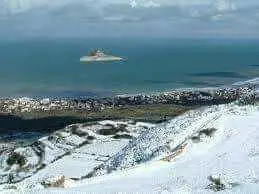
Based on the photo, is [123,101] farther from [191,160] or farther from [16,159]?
[191,160]

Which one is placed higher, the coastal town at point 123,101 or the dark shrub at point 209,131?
the dark shrub at point 209,131

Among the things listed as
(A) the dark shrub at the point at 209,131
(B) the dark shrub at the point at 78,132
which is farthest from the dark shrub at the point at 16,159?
(A) the dark shrub at the point at 209,131

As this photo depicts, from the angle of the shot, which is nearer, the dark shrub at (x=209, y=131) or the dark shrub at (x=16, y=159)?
the dark shrub at (x=209, y=131)

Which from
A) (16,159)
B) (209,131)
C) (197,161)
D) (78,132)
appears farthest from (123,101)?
(197,161)

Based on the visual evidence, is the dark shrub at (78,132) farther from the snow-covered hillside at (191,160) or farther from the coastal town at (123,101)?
the coastal town at (123,101)

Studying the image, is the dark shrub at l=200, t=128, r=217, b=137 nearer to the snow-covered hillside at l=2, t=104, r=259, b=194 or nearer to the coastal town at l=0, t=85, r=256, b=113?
the snow-covered hillside at l=2, t=104, r=259, b=194

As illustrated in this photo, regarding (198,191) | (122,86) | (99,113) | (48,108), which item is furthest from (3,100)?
(198,191)

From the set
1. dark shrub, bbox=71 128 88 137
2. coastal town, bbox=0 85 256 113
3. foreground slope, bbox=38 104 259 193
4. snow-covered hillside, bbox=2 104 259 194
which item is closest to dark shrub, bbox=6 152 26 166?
dark shrub, bbox=71 128 88 137
